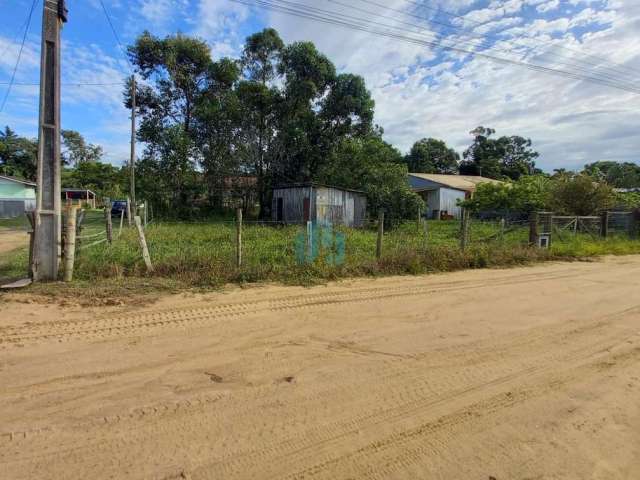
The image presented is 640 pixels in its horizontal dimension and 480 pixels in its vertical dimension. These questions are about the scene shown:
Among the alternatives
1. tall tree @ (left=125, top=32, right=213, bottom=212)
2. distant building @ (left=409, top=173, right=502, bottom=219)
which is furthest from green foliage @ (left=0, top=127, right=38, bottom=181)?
distant building @ (left=409, top=173, right=502, bottom=219)

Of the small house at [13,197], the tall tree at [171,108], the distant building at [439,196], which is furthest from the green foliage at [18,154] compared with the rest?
the distant building at [439,196]

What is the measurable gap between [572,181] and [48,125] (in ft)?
78.9

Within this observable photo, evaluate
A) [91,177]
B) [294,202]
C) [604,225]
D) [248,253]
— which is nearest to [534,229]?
[604,225]

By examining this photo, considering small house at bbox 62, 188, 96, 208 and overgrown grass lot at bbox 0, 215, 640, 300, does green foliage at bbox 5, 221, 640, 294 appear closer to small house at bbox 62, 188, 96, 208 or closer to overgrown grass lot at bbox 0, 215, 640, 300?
overgrown grass lot at bbox 0, 215, 640, 300

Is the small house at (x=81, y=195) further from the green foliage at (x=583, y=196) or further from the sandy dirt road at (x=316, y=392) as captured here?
the sandy dirt road at (x=316, y=392)

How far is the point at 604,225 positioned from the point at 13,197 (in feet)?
130

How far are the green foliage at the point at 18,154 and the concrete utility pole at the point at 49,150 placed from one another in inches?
2112

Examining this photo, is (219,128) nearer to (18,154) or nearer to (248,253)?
(248,253)

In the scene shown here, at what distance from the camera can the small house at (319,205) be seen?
2105cm

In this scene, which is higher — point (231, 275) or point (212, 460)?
point (231, 275)

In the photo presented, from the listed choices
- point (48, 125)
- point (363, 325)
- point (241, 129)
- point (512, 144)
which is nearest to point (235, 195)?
point (241, 129)

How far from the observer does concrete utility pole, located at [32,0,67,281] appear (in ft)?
23.0

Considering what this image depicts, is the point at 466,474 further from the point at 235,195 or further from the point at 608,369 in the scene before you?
the point at 235,195

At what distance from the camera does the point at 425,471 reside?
2490 millimetres
